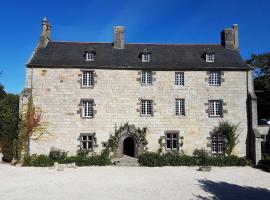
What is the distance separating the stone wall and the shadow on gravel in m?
7.67

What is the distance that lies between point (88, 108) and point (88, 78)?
245 cm

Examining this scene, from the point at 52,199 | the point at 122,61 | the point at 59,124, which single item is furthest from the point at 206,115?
the point at 52,199

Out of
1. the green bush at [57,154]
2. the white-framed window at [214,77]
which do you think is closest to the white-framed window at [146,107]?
the white-framed window at [214,77]

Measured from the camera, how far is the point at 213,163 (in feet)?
71.4

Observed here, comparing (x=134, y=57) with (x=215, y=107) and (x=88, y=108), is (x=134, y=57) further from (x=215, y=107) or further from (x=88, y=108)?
(x=215, y=107)

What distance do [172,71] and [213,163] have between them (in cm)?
796

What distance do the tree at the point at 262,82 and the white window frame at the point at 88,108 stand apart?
23.5m

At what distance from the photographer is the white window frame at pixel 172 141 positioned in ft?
75.6

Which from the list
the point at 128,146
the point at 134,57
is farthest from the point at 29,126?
the point at 134,57

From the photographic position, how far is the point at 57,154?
22.0 m

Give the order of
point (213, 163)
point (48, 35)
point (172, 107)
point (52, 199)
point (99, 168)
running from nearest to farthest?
point (52, 199)
point (99, 168)
point (213, 163)
point (172, 107)
point (48, 35)

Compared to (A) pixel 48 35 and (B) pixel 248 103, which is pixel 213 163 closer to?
(B) pixel 248 103

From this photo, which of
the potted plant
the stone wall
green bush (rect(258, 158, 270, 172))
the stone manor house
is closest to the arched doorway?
the stone manor house

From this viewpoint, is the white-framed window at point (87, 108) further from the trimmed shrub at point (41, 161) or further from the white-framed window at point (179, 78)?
the white-framed window at point (179, 78)
